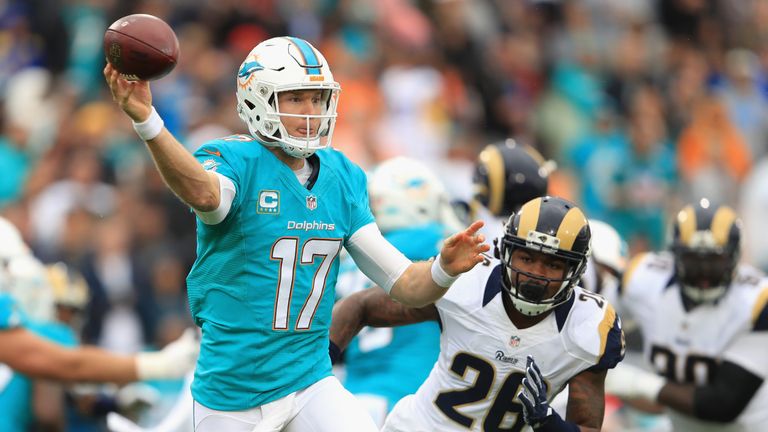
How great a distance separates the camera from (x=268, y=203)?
4727mm

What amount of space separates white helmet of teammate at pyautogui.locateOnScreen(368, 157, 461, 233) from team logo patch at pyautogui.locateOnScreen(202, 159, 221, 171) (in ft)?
8.46

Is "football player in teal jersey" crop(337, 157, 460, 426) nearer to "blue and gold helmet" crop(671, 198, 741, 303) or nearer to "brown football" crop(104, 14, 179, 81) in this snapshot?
"blue and gold helmet" crop(671, 198, 741, 303)

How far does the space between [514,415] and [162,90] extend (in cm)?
761

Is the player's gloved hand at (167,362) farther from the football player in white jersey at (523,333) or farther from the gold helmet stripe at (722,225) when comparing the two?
the gold helmet stripe at (722,225)

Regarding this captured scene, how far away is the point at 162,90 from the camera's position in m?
12.2

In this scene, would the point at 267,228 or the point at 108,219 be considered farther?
the point at 108,219

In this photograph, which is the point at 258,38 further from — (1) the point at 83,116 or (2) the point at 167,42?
(2) the point at 167,42

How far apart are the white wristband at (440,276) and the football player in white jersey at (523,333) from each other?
0.45 meters

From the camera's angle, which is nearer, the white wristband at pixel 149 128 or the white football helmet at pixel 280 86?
the white wristband at pixel 149 128

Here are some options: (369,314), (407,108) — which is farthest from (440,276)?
(407,108)

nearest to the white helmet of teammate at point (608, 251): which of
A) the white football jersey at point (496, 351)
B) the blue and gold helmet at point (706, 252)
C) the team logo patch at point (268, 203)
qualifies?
the blue and gold helmet at point (706, 252)

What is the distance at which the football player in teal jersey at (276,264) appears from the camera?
473cm

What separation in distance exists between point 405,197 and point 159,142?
3079 mm

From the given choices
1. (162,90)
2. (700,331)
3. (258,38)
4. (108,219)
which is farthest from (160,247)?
Answer: (700,331)
